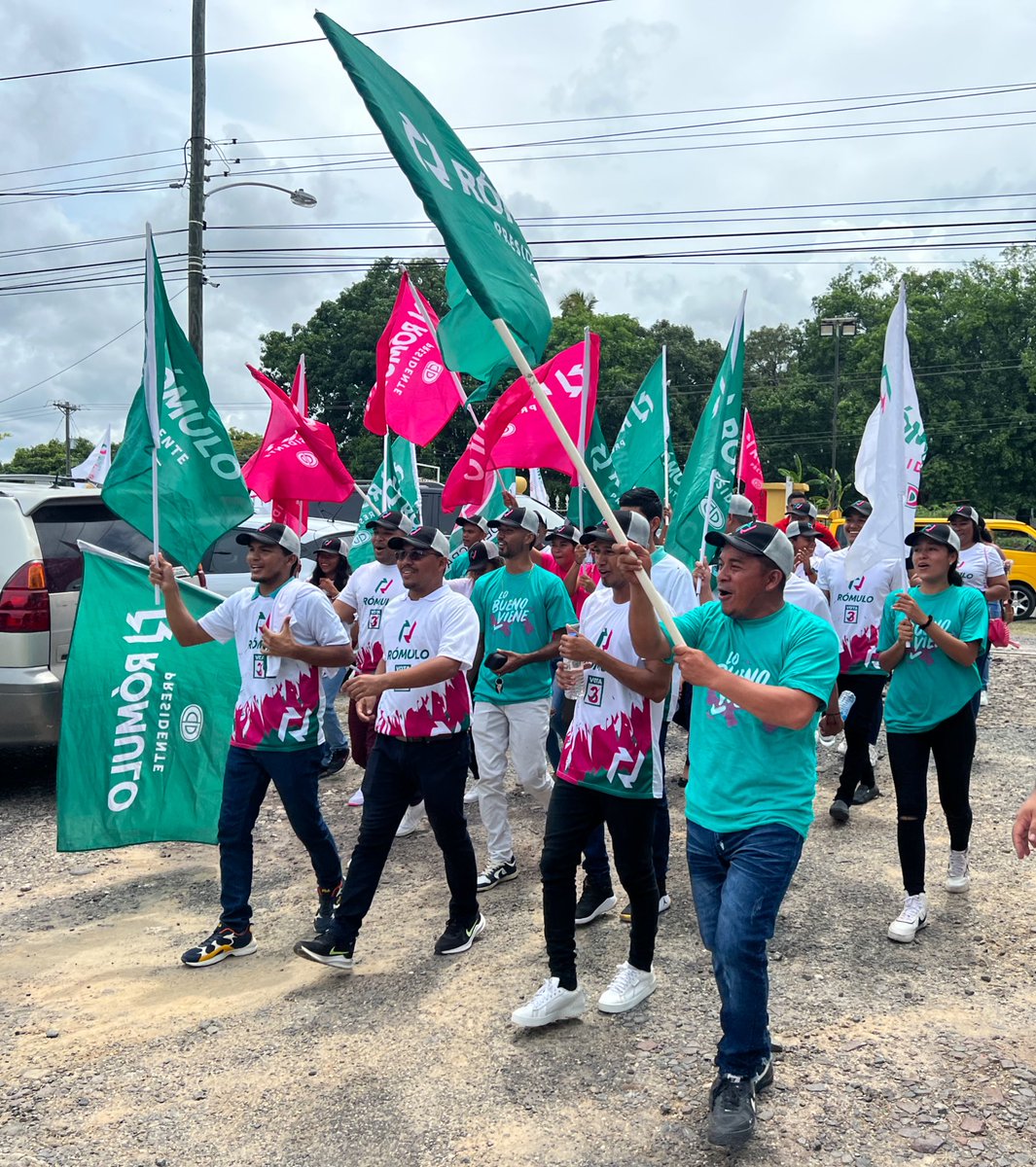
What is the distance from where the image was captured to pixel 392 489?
8.79 metres

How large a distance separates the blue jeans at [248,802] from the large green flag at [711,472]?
280 cm

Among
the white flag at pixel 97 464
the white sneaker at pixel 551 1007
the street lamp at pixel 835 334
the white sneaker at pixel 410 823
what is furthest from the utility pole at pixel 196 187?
the street lamp at pixel 835 334

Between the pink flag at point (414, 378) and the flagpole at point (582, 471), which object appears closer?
the flagpole at point (582, 471)

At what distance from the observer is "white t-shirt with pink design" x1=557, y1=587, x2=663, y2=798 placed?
13.4ft

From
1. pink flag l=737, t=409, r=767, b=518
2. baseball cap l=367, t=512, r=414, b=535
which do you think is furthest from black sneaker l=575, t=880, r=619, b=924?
pink flag l=737, t=409, r=767, b=518

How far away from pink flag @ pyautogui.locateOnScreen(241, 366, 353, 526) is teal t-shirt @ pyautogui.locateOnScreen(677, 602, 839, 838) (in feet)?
14.8

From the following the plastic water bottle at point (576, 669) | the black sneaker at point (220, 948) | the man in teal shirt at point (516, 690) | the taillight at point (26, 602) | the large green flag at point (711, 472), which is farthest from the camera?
the taillight at point (26, 602)

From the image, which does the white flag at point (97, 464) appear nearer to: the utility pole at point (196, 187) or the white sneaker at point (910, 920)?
the utility pole at point (196, 187)

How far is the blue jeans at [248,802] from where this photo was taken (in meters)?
4.76

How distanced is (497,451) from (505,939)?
325 centimetres

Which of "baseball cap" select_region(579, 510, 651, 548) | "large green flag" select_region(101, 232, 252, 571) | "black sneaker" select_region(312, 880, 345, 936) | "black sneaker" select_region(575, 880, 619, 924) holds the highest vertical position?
"large green flag" select_region(101, 232, 252, 571)

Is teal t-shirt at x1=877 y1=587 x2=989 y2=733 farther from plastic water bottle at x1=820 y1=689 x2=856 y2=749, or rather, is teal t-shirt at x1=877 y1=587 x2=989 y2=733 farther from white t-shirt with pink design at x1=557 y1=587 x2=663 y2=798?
plastic water bottle at x1=820 y1=689 x2=856 y2=749

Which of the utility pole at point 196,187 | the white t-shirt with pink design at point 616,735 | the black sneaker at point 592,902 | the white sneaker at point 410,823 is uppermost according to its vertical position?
the utility pole at point 196,187

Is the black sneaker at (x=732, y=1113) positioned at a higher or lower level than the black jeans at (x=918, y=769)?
lower
